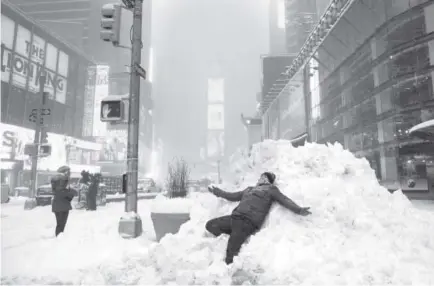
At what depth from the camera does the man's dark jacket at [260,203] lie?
482 centimetres

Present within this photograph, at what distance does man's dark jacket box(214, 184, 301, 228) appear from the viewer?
4820 millimetres

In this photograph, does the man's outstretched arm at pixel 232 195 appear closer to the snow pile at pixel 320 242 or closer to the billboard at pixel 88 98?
the snow pile at pixel 320 242

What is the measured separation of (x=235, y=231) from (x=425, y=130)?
36.3 feet

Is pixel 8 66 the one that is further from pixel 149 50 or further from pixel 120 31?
pixel 149 50

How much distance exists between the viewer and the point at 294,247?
436cm

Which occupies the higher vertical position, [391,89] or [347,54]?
[347,54]

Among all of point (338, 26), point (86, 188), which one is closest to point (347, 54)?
point (338, 26)

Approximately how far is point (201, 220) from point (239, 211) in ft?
4.20

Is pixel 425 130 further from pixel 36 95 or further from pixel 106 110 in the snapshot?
pixel 36 95

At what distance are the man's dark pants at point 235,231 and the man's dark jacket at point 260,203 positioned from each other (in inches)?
3.0

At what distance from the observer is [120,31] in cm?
784

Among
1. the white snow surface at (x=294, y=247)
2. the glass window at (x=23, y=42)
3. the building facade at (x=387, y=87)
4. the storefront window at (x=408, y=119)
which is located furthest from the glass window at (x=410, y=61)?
the glass window at (x=23, y=42)

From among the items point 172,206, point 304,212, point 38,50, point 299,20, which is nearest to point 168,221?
point 172,206

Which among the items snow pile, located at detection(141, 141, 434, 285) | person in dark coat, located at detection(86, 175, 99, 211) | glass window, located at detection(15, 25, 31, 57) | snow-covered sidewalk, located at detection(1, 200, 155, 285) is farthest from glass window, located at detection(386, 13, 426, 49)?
glass window, located at detection(15, 25, 31, 57)
